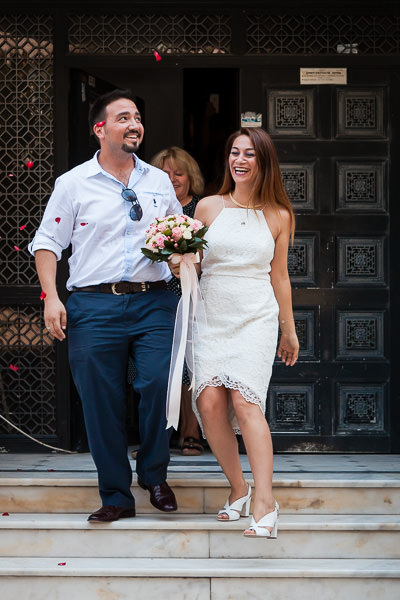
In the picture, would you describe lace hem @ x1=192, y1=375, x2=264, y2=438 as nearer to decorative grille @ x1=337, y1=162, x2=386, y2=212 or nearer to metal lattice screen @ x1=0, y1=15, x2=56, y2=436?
metal lattice screen @ x1=0, y1=15, x2=56, y2=436

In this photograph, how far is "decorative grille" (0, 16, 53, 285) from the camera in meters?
6.84

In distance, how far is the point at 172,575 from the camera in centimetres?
489

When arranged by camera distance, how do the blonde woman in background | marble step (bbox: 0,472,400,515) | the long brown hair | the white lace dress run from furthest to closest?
the blonde woman in background < marble step (bbox: 0,472,400,515) < the long brown hair < the white lace dress

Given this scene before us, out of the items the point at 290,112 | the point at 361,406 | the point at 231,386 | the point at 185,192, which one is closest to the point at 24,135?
the point at 185,192

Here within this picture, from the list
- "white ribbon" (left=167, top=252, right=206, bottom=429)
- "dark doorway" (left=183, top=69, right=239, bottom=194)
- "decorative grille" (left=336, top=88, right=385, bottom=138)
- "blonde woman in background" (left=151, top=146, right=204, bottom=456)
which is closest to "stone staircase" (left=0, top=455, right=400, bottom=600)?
"white ribbon" (left=167, top=252, right=206, bottom=429)

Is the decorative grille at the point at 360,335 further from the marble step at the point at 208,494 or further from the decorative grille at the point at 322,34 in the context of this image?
the decorative grille at the point at 322,34

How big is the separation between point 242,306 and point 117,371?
2.45ft

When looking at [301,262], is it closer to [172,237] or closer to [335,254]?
[335,254]

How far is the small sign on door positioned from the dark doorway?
1793 mm

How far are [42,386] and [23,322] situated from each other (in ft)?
1.53

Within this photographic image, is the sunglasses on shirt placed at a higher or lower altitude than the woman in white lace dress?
higher

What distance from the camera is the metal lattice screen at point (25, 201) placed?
684cm

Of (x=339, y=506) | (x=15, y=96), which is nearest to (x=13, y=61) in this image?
(x=15, y=96)

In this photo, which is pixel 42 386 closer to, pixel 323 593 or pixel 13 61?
pixel 13 61
